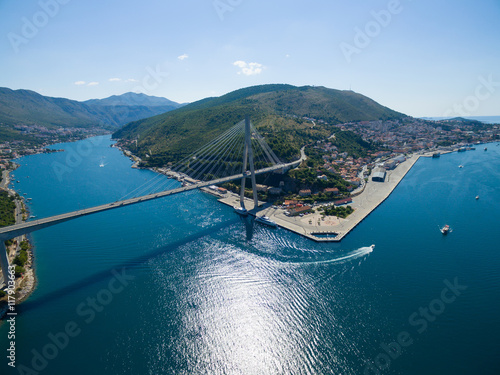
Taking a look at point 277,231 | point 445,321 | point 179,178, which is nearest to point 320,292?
point 445,321

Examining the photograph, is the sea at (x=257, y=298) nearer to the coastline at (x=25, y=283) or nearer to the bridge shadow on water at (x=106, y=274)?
the bridge shadow on water at (x=106, y=274)

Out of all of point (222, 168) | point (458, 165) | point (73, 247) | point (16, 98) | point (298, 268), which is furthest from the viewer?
point (16, 98)

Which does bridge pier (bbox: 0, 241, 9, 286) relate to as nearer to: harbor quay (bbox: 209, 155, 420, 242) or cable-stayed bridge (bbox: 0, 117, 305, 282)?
cable-stayed bridge (bbox: 0, 117, 305, 282)

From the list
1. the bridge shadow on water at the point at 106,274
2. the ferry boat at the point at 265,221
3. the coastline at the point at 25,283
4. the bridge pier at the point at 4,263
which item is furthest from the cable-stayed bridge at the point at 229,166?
the coastline at the point at 25,283

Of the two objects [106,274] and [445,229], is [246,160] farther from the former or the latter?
[445,229]

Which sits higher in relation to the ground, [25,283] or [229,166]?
[229,166]

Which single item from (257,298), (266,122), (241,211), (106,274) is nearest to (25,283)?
(106,274)

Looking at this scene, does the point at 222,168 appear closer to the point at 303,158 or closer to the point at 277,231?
the point at 303,158
